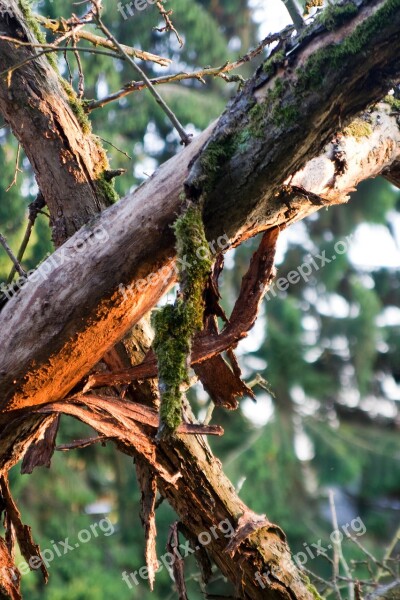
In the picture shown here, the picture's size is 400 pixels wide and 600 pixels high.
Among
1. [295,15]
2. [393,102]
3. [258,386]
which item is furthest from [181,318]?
[258,386]

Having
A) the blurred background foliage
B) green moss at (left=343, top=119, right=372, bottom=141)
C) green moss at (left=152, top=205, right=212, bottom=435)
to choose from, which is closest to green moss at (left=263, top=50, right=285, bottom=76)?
green moss at (left=152, top=205, right=212, bottom=435)

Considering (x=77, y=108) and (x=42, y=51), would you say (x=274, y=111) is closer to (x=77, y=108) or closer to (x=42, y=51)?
(x=42, y=51)

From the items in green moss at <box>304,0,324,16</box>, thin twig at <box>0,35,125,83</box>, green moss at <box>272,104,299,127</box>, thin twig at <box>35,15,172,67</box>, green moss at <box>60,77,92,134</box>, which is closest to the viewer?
green moss at <box>272,104,299,127</box>

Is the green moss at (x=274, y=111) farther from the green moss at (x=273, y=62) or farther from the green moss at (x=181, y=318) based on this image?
the green moss at (x=181, y=318)

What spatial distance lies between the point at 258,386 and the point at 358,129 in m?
5.65

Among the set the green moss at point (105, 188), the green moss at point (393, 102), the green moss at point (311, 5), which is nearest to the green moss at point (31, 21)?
the green moss at point (105, 188)

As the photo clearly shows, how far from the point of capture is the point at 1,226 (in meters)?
4.53

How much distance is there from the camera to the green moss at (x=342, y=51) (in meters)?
1.29

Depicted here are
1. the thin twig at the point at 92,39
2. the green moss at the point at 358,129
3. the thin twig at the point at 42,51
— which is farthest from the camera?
the thin twig at the point at 92,39

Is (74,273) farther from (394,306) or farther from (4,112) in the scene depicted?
(394,306)

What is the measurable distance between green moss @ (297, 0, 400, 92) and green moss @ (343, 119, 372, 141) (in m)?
0.52

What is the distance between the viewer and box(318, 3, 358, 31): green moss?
1.34 metres

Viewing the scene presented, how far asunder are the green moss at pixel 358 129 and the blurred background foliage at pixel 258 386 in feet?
8.10

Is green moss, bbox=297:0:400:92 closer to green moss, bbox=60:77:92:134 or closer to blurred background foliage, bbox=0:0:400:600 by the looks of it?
green moss, bbox=60:77:92:134
